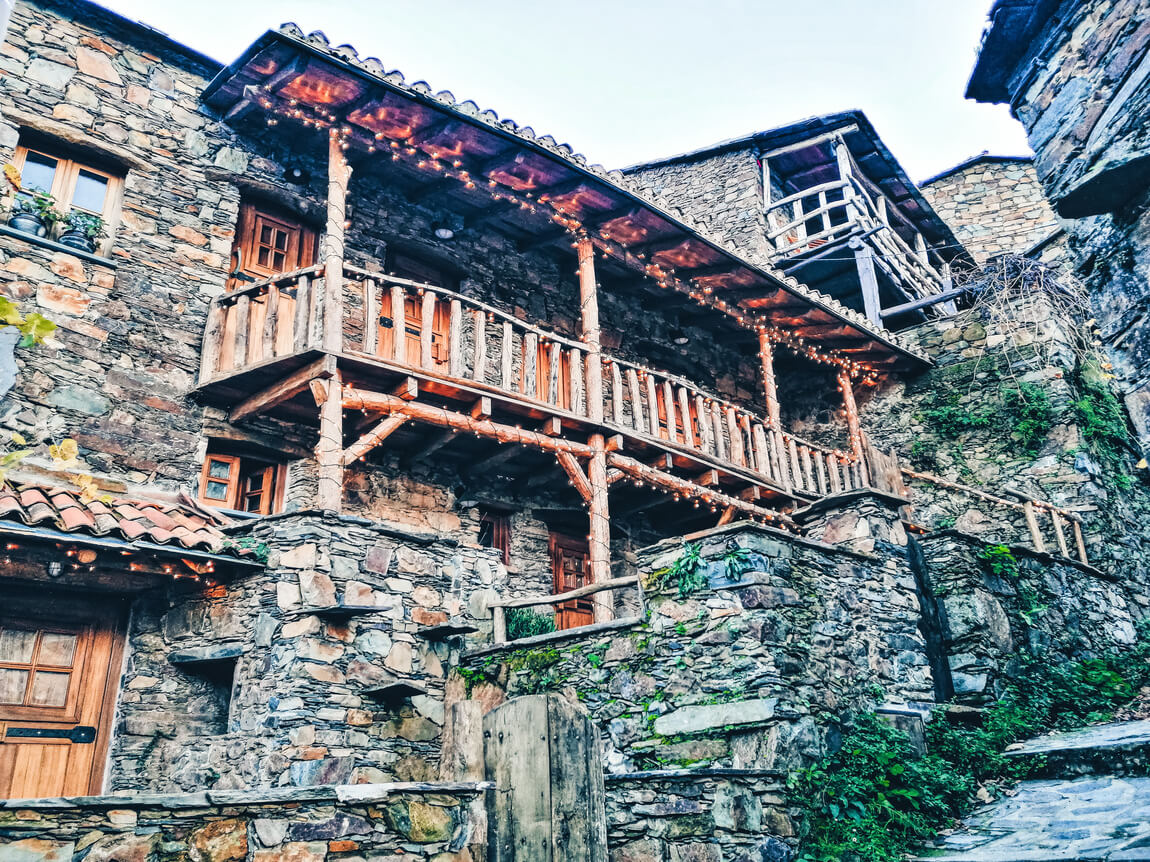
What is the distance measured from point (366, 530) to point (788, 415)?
30.8ft

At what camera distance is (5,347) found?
238 cm

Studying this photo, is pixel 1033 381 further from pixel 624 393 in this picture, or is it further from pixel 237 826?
pixel 237 826

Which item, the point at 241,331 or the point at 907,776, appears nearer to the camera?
the point at 907,776

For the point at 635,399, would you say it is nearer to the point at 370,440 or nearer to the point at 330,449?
the point at 370,440

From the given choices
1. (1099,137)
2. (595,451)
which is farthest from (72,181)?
(1099,137)

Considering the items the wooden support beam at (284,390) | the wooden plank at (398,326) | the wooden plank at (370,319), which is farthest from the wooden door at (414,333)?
the wooden support beam at (284,390)

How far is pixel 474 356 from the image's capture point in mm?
8828

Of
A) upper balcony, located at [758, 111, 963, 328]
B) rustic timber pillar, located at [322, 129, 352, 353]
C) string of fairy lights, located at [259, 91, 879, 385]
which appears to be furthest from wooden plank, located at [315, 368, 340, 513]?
upper balcony, located at [758, 111, 963, 328]

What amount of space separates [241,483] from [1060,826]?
7370 millimetres

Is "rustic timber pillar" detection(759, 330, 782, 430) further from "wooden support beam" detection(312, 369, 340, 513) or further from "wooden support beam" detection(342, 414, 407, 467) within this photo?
"wooden support beam" detection(312, 369, 340, 513)

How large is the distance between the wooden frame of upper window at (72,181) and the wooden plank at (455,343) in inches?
131

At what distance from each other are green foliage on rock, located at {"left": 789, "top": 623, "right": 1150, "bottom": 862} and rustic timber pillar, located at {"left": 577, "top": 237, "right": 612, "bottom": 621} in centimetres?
285

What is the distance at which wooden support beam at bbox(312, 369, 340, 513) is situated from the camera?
727cm

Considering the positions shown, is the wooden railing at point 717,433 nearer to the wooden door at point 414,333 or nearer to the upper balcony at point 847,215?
the wooden door at point 414,333
